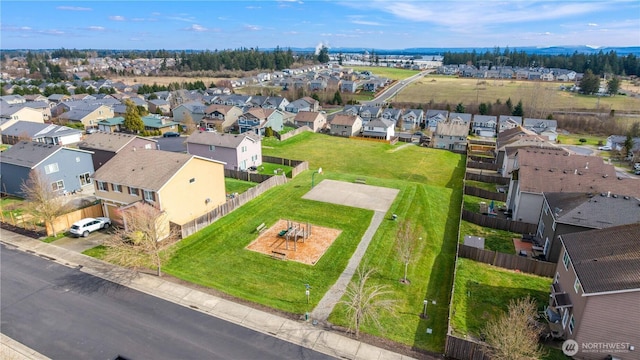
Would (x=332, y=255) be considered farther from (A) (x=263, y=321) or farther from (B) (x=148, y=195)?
(B) (x=148, y=195)

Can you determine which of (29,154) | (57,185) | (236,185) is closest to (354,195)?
(236,185)

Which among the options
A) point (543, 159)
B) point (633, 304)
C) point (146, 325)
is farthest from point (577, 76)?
point (146, 325)

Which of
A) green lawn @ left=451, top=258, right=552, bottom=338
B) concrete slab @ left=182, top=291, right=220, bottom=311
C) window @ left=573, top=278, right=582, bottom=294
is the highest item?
window @ left=573, top=278, right=582, bottom=294

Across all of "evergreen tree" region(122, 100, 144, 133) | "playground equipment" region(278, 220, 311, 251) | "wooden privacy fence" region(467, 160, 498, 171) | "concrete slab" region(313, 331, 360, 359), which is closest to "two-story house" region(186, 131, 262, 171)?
"playground equipment" region(278, 220, 311, 251)

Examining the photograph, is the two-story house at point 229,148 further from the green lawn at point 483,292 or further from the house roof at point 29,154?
the green lawn at point 483,292

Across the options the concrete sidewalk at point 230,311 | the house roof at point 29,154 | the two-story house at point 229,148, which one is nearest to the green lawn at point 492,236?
the concrete sidewalk at point 230,311

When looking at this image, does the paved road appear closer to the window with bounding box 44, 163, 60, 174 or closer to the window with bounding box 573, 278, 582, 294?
the window with bounding box 573, 278, 582, 294
